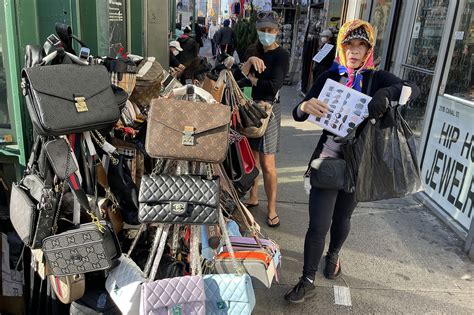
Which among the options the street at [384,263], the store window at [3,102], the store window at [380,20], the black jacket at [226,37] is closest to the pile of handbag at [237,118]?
the street at [384,263]

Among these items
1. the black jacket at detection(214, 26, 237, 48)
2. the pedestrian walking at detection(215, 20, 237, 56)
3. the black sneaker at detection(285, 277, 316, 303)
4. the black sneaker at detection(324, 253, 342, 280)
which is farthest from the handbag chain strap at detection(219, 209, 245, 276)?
the black jacket at detection(214, 26, 237, 48)

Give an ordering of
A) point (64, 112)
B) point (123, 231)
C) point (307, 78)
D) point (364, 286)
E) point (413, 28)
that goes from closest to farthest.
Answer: point (64, 112), point (123, 231), point (364, 286), point (413, 28), point (307, 78)

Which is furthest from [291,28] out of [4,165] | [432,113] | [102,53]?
[4,165]

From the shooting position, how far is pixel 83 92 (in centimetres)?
181

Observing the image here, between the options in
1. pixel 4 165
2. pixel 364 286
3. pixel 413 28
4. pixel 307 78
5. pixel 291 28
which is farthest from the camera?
pixel 291 28

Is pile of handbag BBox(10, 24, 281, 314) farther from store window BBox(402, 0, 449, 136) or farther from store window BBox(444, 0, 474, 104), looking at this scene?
store window BBox(402, 0, 449, 136)

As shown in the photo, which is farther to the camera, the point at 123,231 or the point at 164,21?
the point at 164,21

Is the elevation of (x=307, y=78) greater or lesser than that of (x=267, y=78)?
lesser

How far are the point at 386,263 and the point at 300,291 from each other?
0.93 meters

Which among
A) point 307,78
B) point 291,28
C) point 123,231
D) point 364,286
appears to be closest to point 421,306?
point 364,286

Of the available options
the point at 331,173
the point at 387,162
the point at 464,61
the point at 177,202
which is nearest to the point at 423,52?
the point at 464,61

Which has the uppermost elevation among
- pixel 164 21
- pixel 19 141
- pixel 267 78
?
pixel 164 21

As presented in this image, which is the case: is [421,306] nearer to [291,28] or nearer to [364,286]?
[364,286]

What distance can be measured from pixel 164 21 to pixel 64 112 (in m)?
3.66
